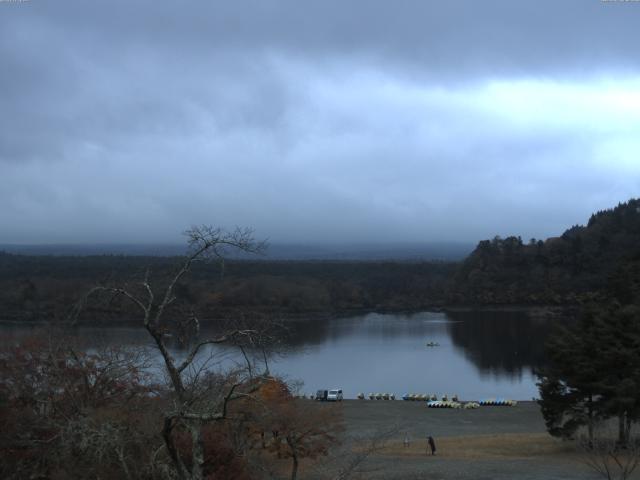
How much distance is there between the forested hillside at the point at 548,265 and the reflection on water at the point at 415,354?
1000 centimetres

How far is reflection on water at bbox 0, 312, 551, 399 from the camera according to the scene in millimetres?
32406

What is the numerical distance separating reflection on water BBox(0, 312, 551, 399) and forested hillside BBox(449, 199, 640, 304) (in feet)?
32.8

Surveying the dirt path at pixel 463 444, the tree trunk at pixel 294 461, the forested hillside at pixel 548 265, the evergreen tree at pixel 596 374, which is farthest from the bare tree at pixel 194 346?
the forested hillside at pixel 548 265

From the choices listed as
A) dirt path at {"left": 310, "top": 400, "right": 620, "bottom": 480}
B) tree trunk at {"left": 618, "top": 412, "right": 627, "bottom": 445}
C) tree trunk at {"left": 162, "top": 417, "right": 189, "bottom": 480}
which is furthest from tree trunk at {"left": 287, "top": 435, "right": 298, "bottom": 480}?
tree trunk at {"left": 618, "top": 412, "right": 627, "bottom": 445}

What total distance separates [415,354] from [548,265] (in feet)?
128

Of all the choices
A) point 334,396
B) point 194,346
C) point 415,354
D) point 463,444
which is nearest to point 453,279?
point 415,354

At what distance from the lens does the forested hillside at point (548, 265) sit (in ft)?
237

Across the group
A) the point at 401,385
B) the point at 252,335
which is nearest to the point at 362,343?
the point at 401,385

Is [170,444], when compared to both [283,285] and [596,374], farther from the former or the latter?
[283,285]

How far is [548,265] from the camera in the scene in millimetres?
77188

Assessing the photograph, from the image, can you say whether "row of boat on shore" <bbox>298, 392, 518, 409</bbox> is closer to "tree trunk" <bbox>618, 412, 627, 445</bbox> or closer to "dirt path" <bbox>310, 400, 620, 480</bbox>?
"dirt path" <bbox>310, 400, 620, 480</bbox>

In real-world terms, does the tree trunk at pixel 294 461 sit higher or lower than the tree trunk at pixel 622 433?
higher

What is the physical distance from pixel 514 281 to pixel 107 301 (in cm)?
7416

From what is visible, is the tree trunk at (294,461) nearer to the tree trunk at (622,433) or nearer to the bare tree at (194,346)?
the bare tree at (194,346)
